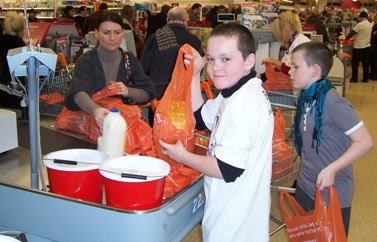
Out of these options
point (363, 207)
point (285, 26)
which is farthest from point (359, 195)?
point (285, 26)

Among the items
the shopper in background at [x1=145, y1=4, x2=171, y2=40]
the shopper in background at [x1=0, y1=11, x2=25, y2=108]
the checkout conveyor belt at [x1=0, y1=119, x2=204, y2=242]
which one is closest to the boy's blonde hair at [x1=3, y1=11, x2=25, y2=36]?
the shopper in background at [x1=0, y1=11, x2=25, y2=108]

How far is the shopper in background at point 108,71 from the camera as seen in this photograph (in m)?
2.32

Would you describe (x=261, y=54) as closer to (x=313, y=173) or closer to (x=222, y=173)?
(x=313, y=173)

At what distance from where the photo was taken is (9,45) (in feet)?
14.7

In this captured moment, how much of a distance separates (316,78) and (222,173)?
1.06 meters

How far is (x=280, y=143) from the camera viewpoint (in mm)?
2648

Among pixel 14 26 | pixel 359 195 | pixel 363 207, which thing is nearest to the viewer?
pixel 363 207

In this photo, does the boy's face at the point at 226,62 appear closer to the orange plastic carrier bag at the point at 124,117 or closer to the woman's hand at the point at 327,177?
the orange plastic carrier bag at the point at 124,117

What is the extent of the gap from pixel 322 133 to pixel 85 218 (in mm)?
1244

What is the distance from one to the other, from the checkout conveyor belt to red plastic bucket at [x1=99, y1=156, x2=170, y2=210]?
0.11ft

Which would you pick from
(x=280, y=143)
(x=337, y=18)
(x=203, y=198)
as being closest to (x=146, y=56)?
(x=280, y=143)

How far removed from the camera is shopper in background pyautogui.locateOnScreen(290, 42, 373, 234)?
2057mm

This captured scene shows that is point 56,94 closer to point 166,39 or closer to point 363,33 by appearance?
point 166,39

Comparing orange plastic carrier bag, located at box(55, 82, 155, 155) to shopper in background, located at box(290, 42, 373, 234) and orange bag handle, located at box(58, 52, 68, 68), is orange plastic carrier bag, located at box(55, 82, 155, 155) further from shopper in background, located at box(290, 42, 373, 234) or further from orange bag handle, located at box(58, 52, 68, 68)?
orange bag handle, located at box(58, 52, 68, 68)
